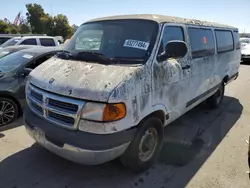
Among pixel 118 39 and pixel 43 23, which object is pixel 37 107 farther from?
pixel 43 23

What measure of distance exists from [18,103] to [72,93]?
109 inches

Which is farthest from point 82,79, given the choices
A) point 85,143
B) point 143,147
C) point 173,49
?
point 173,49

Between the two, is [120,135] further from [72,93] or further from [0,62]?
[0,62]

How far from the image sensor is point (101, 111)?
2.64 m

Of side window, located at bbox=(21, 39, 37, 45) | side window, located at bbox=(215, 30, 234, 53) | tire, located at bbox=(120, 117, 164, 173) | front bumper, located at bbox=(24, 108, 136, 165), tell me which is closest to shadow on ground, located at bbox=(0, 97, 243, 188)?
tire, located at bbox=(120, 117, 164, 173)

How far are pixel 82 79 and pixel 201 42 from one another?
2.71m

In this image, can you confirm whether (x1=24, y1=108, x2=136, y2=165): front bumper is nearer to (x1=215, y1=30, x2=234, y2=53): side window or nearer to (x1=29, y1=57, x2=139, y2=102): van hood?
(x1=29, y1=57, x2=139, y2=102): van hood

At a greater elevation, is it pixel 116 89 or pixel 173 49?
pixel 173 49

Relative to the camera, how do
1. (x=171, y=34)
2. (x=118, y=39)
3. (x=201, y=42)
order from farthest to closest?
(x=201, y=42)
(x=171, y=34)
(x=118, y=39)

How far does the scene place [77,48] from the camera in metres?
3.86

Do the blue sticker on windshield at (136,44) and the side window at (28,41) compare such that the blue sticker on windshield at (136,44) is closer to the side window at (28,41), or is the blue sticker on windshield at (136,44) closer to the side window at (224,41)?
the side window at (224,41)

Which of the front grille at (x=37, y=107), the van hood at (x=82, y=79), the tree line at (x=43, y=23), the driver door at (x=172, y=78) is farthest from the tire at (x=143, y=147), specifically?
the tree line at (x=43, y=23)

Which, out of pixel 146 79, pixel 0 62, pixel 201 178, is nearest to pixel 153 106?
pixel 146 79

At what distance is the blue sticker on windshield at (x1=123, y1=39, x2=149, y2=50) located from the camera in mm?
3250
